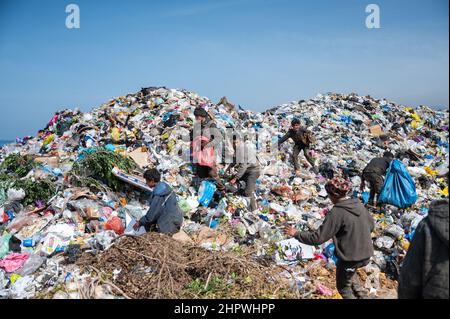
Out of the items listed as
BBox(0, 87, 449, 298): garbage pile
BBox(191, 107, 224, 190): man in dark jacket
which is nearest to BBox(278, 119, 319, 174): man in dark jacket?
BBox(0, 87, 449, 298): garbage pile

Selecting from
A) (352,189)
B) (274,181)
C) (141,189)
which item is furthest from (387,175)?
(141,189)

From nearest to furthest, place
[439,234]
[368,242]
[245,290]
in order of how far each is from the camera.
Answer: [439,234] → [368,242] → [245,290]

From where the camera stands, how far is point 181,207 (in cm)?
588

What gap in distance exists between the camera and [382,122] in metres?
12.4

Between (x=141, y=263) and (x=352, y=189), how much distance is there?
514cm

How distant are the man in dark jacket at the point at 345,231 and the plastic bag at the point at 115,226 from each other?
9.37ft

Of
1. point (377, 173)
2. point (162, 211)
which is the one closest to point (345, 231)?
point (162, 211)

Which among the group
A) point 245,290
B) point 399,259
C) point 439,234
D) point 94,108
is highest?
point 94,108

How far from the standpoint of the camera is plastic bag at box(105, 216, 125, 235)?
5027 millimetres

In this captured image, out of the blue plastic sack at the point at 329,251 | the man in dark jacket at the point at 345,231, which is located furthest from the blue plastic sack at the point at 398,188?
the man in dark jacket at the point at 345,231

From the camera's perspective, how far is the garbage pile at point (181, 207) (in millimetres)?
3680

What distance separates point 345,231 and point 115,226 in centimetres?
334

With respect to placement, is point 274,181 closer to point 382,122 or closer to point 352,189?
point 352,189

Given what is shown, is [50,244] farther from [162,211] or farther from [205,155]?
[205,155]
